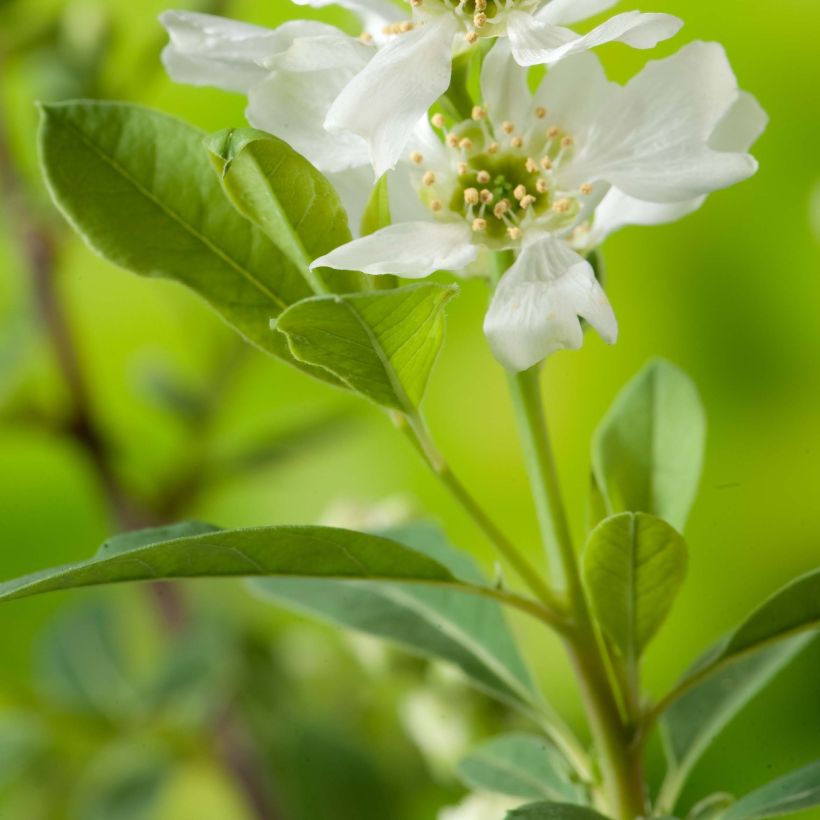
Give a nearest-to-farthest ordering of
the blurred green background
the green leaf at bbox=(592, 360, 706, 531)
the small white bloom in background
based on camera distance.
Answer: the green leaf at bbox=(592, 360, 706, 531)
the small white bloom in background
the blurred green background

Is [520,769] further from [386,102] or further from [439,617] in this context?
[386,102]

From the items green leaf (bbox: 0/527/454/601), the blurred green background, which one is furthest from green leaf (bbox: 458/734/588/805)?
the blurred green background

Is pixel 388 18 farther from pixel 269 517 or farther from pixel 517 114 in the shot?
pixel 269 517

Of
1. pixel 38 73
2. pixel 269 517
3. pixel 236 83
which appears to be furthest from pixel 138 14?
pixel 236 83

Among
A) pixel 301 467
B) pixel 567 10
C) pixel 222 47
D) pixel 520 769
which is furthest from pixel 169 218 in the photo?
pixel 301 467

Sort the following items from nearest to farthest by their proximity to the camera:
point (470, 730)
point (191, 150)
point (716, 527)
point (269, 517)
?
point (191, 150) < point (470, 730) < point (716, 527) < point (269, 517)

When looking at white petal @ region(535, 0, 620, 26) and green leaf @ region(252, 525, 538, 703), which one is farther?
green leaf @ region(252, 525, 538, 703)

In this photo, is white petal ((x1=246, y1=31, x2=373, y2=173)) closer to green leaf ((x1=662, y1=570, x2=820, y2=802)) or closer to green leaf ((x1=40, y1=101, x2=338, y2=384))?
green leaf ((x1=40, y1=101, x2=338, y2=384))
